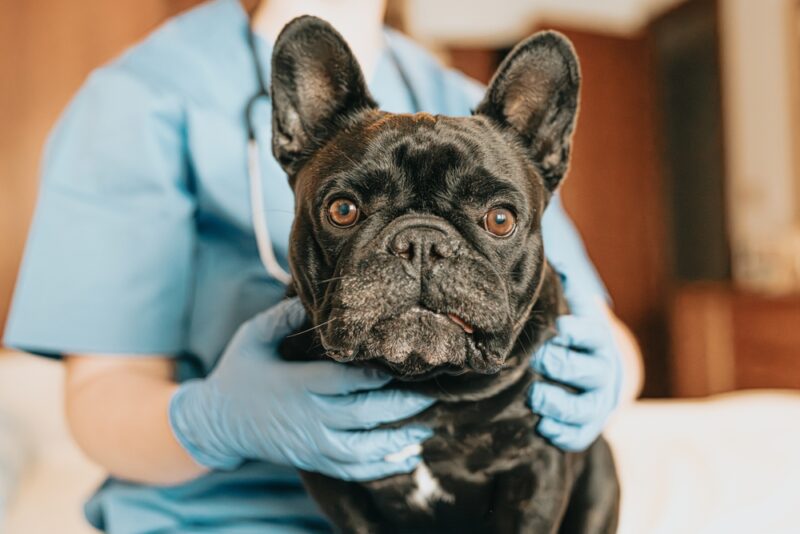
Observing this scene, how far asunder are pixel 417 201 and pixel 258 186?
1.39 feet

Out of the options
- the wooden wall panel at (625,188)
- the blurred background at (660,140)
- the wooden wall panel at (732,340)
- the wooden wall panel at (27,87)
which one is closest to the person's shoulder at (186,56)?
the blurred background at (660,140)

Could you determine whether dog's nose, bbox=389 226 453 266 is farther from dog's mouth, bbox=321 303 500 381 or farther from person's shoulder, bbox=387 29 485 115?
person's shoulder, bbox=387 29 485 115

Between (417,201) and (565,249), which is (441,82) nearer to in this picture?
(565,249)

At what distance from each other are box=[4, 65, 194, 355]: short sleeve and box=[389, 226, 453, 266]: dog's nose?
560mm

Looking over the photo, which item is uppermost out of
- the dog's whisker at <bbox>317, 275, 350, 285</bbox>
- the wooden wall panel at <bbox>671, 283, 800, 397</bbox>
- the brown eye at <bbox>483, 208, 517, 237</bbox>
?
the brown eye at <bbox>483, 208, 517, 237</bbox>

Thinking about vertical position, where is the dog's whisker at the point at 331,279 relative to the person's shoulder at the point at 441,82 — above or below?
below

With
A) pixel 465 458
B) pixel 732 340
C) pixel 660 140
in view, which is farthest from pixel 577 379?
pixel 660 140

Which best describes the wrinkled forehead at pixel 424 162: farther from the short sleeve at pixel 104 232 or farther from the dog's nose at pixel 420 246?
the short sleeve at pixel 104 232

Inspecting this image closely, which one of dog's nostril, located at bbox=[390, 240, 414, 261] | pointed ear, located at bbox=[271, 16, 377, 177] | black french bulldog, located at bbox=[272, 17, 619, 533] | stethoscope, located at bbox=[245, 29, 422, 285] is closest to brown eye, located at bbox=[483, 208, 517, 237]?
black french bulldog, located at bbox=[272, 17, 619, 533]

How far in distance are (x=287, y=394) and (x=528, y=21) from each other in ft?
13.5

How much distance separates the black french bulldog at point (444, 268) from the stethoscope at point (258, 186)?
16 centimetres

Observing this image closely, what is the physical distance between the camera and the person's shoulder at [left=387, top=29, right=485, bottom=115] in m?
1.43

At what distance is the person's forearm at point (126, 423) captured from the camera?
1.11m

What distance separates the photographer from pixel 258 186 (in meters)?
1.20
